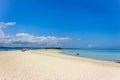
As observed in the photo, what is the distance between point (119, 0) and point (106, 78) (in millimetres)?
3985

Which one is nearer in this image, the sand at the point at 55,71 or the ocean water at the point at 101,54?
the sand at the point at 55,71

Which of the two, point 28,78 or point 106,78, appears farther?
point 106,78

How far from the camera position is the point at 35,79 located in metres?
3.96

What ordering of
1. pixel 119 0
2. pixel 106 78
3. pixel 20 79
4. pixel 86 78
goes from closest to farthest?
pixel 20 79
pixel 86 78
pixel 106 78
pixel 119 0

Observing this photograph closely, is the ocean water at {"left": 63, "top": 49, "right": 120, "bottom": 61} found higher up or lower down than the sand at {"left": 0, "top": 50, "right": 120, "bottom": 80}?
higher up

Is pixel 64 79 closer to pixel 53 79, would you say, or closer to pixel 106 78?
pixel 53 79

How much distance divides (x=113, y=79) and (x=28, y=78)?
1814mm

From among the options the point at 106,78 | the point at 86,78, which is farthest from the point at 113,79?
the point at 86,78

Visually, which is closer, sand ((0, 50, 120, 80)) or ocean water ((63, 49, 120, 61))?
sand ((0, 50, 120, 80))

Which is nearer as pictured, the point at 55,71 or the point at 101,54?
the point at 55,71

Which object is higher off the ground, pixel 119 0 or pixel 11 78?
pixel 119 0

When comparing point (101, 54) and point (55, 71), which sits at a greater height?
point (101, 54)

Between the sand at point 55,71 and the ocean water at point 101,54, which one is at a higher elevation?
the ocean water at point 101,54

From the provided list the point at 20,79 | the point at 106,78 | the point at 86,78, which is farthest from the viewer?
the point at 106,78
